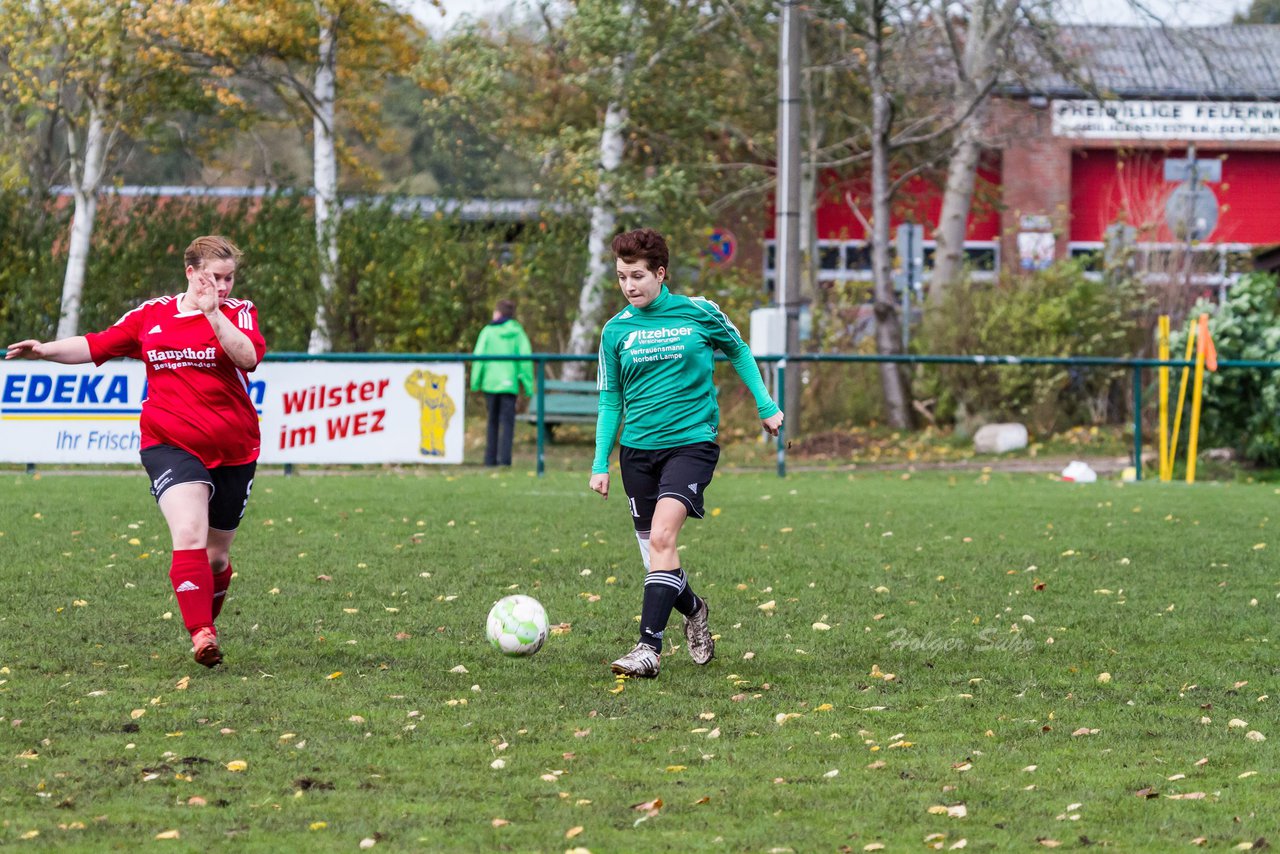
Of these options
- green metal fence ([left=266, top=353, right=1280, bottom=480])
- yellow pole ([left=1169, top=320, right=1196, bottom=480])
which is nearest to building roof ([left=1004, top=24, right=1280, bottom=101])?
yellow pole ([left=1169, top=320, right=1196, bottom=480])

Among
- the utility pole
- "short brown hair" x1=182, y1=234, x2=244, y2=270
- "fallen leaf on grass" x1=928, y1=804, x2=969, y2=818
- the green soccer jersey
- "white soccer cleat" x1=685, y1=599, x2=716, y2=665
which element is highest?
the utility pole

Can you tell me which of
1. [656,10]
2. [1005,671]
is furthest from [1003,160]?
[1005,671]

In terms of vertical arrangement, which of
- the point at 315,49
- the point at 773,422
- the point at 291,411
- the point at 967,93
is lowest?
the point at 291,411

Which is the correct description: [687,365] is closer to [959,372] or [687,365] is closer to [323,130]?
[959,372]

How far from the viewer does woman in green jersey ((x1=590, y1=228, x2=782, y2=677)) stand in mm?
6688

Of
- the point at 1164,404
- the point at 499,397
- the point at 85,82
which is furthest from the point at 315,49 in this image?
the point at 1164,404

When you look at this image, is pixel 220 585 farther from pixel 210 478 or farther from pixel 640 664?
pixel 640 664

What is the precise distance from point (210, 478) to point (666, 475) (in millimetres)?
1819

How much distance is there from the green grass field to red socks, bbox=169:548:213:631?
0.24 meters

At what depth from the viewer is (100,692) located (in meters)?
6.26

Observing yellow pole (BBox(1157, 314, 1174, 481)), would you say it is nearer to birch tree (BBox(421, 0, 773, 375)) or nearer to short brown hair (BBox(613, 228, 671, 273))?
birch tree (BBox(421, 0, 773, 375))

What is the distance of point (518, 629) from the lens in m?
6.98

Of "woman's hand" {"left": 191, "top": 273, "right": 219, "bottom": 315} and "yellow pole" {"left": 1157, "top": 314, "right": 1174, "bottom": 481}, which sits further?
"yellow pole" {"left": 1157, "top": 314, "right": 1174, "bottom": 481}

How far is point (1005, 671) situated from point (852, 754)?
1.67 metres
